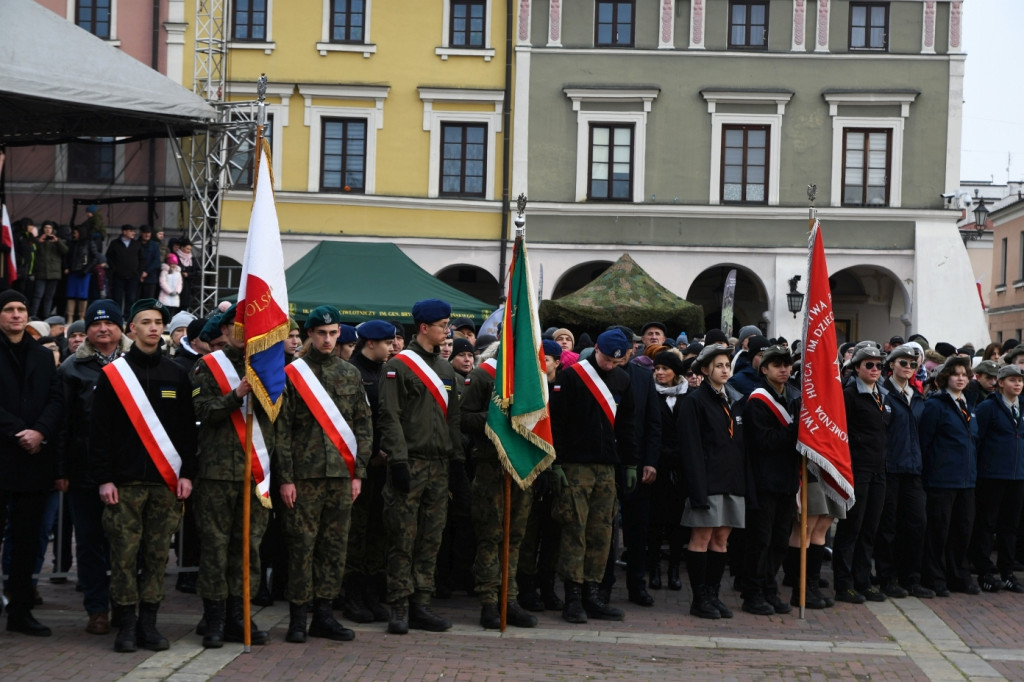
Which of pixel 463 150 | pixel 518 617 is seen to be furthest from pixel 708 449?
pixel 463 150

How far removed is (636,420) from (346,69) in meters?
19.6

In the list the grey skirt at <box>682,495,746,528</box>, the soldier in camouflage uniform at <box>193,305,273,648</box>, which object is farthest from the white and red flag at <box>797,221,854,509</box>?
the soldier in camouflage uniform at <box>193,305,273,648</box>

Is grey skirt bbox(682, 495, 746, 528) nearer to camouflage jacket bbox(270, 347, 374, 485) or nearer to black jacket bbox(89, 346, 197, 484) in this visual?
camouflage jacket bbox(270, 347, 374, 485)

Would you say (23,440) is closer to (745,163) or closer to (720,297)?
(745,163)

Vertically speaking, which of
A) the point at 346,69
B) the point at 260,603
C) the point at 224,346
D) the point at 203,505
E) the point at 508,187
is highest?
the point at 346,69

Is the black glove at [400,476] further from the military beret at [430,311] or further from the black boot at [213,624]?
the black boot at [213,624]

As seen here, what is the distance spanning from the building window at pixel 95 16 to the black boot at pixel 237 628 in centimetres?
2186

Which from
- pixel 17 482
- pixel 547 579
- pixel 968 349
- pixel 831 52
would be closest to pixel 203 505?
pixel 17 482

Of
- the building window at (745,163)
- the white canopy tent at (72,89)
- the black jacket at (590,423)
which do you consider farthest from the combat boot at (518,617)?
the building window at (745,163)

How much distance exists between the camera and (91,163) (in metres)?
27.4

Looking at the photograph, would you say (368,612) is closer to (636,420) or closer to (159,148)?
(636,420)

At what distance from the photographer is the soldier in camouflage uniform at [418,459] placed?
28.8 feet

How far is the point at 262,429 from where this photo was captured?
8359 mm

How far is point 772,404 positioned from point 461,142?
1883cm
